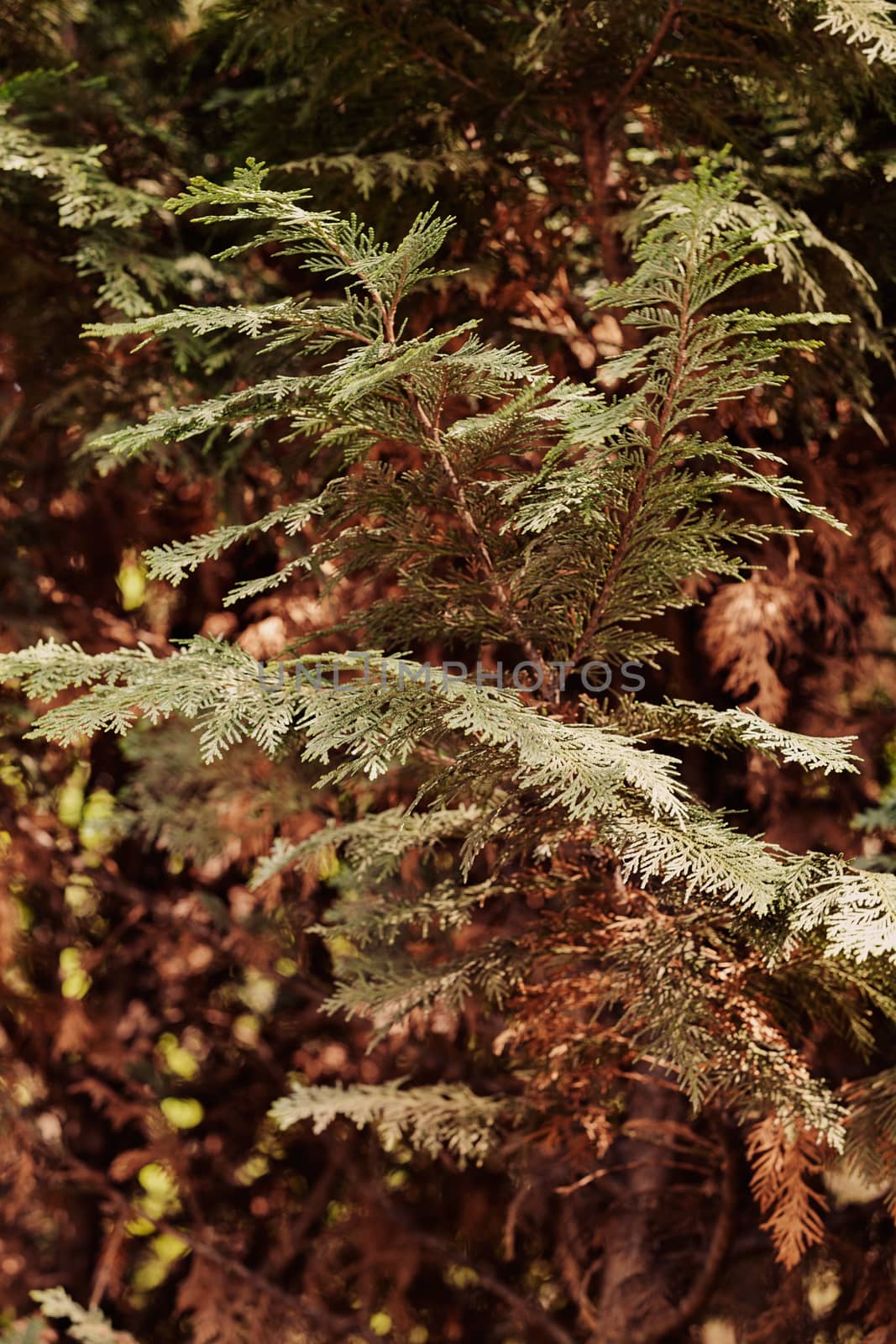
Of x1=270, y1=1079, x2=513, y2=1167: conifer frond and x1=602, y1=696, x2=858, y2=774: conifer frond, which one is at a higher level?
x1=602, y1=696, x2=858, y2=774: conifer frond

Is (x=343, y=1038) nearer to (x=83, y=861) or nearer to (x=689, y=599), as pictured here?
(x=83, y=861)

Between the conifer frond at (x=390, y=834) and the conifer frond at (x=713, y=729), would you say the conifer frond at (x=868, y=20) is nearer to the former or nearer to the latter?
the conifer frond at (x=713, y=729)

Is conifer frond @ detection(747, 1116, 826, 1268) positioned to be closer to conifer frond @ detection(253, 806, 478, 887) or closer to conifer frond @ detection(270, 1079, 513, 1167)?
conifer frond @ detection(270, 1079, 513, 1167)

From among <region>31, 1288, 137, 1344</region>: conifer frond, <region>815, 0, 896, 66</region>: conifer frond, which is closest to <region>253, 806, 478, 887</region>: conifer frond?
<region>31, 1288, 137, 1344</region>: conifer frond

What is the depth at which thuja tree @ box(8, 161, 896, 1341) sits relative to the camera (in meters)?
1.22

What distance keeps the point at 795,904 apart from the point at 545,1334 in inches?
89.2

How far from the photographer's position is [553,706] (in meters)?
1.53

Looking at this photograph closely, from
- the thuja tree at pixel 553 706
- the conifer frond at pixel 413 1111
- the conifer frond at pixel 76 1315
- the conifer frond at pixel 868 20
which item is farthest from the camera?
the conifer frond at pixel 76 1315

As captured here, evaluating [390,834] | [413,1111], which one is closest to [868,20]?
[390,834]

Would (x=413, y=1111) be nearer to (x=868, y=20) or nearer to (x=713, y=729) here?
(x=713, y=729)

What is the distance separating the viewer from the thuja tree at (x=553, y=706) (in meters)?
1.22

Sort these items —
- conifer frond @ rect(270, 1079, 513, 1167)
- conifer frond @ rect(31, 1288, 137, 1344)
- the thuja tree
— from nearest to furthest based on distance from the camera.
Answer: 1. the thuja tree
2. conifer frond @ rect(270, 1079, 513, 1167)
3. conifer frond @ rect(31, 1288, 137, 1344)

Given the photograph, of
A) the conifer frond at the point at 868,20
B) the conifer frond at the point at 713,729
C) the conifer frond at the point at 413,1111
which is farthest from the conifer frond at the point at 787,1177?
the conifer frond at the point at 868,20

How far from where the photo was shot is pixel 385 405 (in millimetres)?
1326
